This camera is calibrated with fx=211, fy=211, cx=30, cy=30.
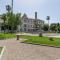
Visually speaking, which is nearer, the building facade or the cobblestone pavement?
the cobblestone pavement

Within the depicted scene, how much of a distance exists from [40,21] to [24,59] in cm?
14589

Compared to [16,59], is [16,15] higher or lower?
higher

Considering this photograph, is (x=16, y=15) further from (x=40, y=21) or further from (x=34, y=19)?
(x=40, y=21)

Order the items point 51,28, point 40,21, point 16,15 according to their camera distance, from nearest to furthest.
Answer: point 16,15 < point 51,28 < point 40,21

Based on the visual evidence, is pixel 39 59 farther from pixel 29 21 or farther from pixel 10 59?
pixel 29 21

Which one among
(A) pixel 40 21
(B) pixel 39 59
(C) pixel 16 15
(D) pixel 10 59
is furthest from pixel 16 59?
(A) pixel 40 21

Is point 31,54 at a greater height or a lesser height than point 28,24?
lesser

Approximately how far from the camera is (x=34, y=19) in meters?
147

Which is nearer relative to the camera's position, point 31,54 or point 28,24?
point 31,54

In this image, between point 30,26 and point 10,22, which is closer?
point 10,22

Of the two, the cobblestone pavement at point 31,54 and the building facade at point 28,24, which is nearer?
the cobblestone pavement at point 31,54

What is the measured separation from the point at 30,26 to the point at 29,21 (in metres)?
3.72

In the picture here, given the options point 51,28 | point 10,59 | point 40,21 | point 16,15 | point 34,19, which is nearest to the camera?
point 10,59

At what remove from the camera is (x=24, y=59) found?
1307 centimetres
